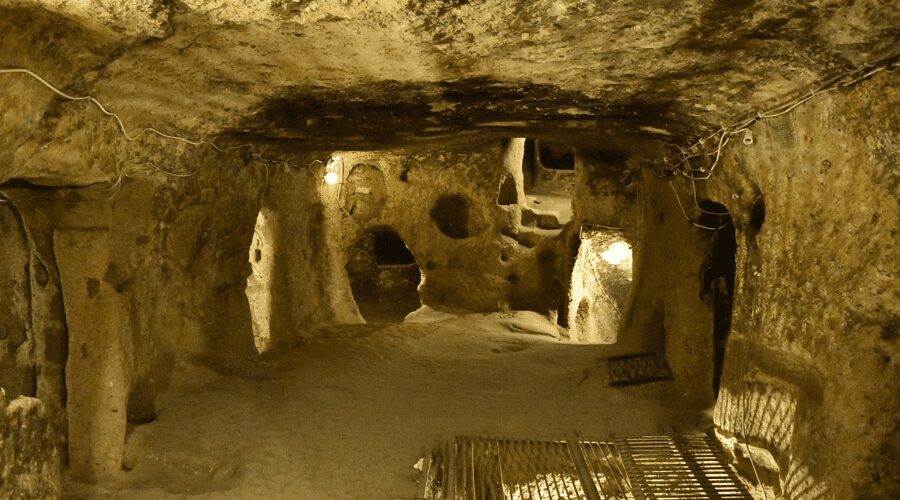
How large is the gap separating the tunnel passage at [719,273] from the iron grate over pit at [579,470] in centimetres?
95

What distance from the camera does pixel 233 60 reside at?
3113 mm

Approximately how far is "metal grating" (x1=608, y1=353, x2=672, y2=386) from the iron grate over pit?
1.15 m

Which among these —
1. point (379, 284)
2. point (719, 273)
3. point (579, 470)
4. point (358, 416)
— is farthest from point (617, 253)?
point (579, 470)

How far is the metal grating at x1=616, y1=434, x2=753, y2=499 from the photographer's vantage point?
144 inches

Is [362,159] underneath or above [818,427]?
above

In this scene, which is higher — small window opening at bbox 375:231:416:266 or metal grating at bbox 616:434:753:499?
small window opening at bbox 375:231:416:266

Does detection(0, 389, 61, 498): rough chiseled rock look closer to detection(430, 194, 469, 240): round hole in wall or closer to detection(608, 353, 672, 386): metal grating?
detection(608, 353, 672, 386): metal grating

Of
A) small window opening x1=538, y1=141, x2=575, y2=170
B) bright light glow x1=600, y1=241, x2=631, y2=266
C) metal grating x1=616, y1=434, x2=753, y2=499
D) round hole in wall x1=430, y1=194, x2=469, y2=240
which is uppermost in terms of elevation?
small window opening x1=538, y1=141, x2=575, y2=170

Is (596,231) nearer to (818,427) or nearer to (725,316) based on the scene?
(725,316)

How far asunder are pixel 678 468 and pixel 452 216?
806cm

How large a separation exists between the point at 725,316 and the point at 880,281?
240cm

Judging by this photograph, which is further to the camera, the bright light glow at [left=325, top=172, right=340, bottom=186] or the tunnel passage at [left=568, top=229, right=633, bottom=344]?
the bright light glow at [left=325, top=172, right=340, bottom=186]

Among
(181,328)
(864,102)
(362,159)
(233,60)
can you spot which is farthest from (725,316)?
(362,159)

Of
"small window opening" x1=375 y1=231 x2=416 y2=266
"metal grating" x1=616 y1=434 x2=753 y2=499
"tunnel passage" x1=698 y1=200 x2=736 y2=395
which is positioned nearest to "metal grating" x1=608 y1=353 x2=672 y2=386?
"tunnel passage" x1=698 y1=200 x2=736 y2=395
